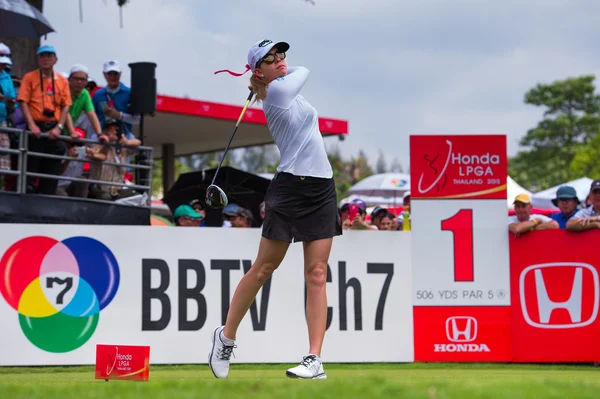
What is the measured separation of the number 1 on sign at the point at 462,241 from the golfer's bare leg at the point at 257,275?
3977 mm

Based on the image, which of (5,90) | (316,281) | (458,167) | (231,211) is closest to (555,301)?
(458,167)

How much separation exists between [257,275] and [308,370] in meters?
0.69

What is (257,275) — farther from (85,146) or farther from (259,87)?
(85,146)

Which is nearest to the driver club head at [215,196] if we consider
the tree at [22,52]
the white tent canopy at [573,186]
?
the tree at [22,52]

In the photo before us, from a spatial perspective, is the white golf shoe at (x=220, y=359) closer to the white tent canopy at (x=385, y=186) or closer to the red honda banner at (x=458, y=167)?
the red honda banner at (x=458, y=167)

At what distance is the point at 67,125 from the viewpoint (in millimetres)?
10797

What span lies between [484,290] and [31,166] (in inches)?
196

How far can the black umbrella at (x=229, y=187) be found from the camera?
46.2ft

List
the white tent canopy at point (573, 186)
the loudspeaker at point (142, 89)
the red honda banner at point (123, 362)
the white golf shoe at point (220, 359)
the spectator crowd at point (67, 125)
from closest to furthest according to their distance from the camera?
the red honda banner at point (123, 362) < the white golf shoe at point (220, 359) < the spectator crowd at point (67, 125) < the loudspeaker at point (142, 89) < the white tent canopy at point (573, 186)

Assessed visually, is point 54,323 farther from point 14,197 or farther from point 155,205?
point 155,205

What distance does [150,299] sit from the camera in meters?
9.14

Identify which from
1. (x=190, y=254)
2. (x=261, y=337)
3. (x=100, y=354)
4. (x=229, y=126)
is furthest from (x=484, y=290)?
(x=229, y=126)

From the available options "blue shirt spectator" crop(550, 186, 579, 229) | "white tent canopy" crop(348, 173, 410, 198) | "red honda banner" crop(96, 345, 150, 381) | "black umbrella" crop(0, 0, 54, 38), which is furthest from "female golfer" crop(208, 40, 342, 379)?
"white tent canopy" crop(348, 173, 410, 198)

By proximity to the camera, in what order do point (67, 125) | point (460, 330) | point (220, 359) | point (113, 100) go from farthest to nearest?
point (113, 100) → point (67, 125) → point (460, 330) → point (220, 359)
